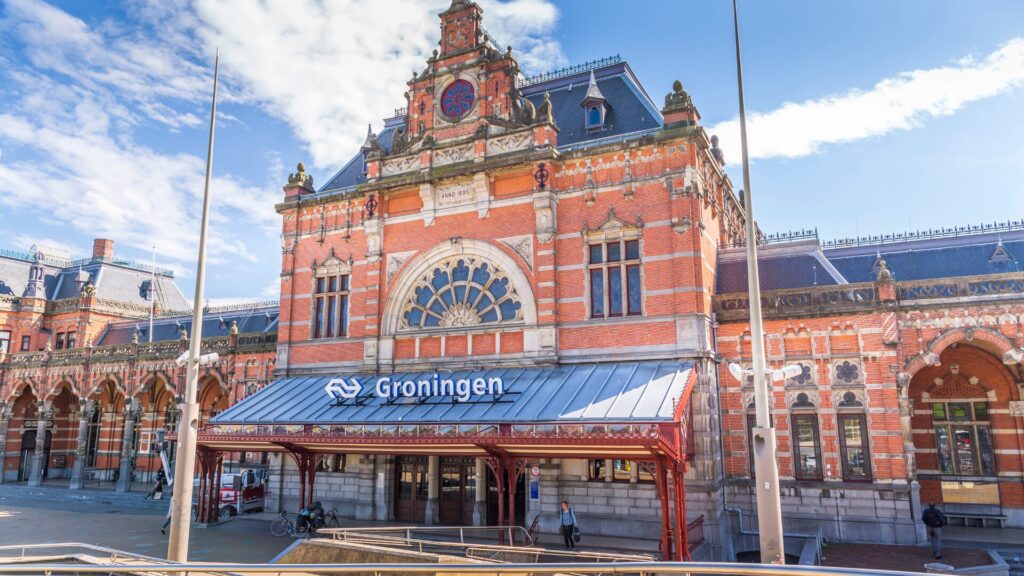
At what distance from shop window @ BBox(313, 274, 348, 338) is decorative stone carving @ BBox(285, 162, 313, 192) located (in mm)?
4298

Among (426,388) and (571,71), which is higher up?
(571,71)

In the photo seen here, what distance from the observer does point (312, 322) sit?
2673 centimetres

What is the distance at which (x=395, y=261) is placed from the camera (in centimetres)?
2502

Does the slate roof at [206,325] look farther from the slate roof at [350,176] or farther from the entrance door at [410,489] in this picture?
the entrance door at [410,489]

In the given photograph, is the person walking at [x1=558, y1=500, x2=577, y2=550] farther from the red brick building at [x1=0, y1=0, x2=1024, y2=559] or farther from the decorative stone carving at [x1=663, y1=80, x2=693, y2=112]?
the decorative stone carving at [x1=663, y1=80, x2=693, y2=112]

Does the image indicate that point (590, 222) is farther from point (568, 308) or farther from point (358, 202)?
point (358, 202)

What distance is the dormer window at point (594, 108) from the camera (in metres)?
23.7

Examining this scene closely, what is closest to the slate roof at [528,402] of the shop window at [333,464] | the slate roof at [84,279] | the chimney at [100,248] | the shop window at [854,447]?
the shop window at [333,464]

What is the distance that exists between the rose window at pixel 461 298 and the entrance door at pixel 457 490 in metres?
4.83

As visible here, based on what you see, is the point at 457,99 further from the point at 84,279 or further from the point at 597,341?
the point at 84,279

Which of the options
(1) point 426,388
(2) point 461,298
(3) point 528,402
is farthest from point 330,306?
(3) point 528,402

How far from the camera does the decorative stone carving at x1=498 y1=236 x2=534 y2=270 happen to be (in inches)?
885

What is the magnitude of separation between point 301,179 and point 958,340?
81.1ft

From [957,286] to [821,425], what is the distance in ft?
18.7
